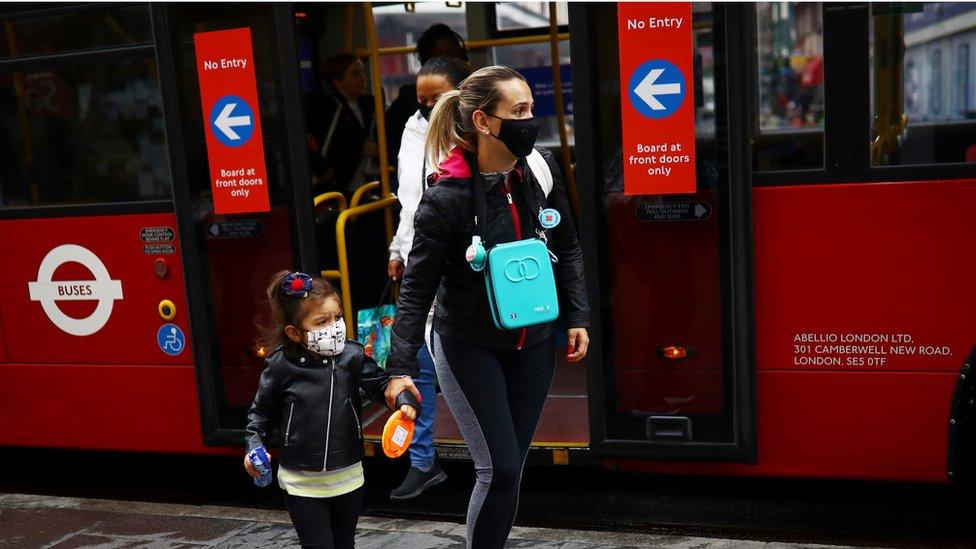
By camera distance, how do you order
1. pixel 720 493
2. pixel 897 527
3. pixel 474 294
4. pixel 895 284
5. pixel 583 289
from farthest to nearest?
pixel 720 493 → pixel 897 527 → pixel 895 284 → pixel 583 289 → pixel 474 294

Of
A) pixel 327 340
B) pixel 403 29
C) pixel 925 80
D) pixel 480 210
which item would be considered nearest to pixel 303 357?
pixel 327 340

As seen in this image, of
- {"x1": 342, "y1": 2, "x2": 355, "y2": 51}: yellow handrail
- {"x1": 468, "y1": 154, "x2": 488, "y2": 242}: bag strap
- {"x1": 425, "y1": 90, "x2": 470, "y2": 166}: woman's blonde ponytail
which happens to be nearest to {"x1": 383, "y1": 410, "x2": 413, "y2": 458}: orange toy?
{"x1": 468, "y1": 154, "x2": 488, "y2": 242}: bag strap

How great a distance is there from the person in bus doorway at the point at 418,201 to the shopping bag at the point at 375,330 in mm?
461

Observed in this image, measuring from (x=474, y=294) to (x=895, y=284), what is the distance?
5.91 feet

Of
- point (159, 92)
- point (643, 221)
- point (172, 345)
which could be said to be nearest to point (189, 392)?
point (172, 345)

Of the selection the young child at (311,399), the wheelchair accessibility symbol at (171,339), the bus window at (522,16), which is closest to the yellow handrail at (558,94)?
the bus window at (522,16)

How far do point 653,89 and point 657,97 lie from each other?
1.4 inches

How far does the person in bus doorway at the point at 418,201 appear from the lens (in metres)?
4.58

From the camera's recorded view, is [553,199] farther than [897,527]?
No

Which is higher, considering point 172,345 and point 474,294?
point 474,294

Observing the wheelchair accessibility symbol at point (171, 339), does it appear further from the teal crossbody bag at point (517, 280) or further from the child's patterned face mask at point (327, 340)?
the teal crossbody bag at point (517, 280)

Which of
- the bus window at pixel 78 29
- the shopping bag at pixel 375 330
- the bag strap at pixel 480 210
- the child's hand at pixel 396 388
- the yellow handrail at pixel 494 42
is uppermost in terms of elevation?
the bus window at pixel 78 29

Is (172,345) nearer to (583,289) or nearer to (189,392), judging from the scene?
(189,392)

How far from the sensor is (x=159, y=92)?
5.14 m
